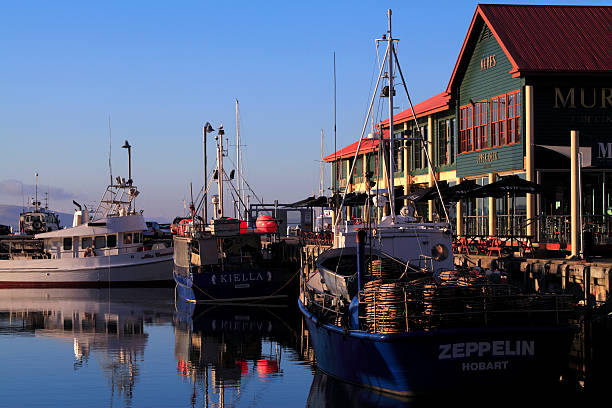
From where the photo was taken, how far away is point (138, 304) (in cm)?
4069

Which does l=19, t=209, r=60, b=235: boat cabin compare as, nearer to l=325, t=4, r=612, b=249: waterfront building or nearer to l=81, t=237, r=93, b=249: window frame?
l=81, t=237, r=93, b=249: window frame

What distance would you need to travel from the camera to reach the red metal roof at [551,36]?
32.7 metres

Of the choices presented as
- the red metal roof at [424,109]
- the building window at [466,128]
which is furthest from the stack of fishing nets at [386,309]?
the building window at [466,128]

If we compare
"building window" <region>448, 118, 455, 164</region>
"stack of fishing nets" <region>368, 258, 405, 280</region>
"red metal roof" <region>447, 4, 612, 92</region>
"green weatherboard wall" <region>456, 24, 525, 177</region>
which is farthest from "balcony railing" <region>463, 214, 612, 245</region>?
"stack of fishing nets" <region>368, 258, 405, 280</region>

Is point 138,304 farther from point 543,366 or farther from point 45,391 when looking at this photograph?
point 543,366

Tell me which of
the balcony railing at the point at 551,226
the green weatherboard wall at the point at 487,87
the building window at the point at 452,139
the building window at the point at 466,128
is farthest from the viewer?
the building window at the point at 452,139

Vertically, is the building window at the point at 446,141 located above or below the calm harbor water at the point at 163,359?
above

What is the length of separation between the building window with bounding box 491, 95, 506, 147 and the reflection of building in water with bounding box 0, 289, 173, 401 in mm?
14329

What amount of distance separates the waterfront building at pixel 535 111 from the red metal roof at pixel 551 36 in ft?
0.12

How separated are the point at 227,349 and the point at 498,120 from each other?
14.4 metres

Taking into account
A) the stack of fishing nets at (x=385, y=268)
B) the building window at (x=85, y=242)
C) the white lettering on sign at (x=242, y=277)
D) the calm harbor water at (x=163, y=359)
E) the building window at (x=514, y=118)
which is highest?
the building window at (x=514, y=118)

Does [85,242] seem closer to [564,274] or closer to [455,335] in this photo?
[564,274]

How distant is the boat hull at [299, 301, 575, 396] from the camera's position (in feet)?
53.7

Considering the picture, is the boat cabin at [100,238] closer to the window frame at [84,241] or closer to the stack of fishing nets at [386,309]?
the window frame at [84,241]
